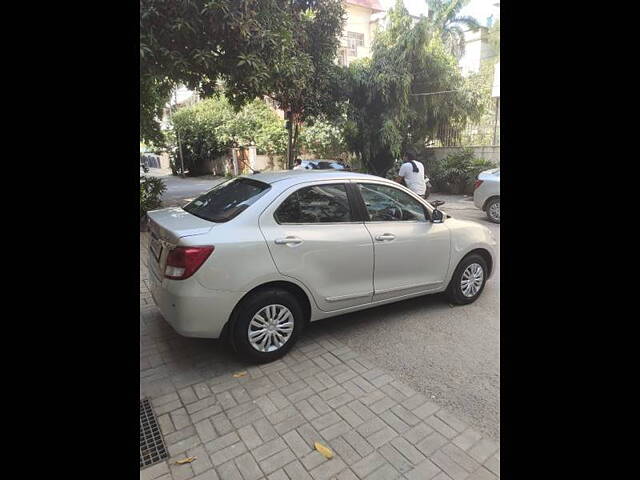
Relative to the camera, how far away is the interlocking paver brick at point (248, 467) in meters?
2.25

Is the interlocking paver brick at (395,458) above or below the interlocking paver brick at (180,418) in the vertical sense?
below

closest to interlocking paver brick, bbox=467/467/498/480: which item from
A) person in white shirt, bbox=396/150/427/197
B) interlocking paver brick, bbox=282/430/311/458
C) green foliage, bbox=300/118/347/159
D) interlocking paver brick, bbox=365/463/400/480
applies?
interlocking paver brick, bbox=365/463/400/480

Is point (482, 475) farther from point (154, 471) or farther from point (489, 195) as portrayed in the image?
point (489, 195)

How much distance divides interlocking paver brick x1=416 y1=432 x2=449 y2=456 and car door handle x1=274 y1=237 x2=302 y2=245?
1673 millimetres

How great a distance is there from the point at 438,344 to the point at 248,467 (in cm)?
209

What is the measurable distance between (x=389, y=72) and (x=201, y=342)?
10.6m

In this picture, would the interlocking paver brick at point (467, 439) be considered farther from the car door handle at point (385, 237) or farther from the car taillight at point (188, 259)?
the car taillight at point (188, 259)

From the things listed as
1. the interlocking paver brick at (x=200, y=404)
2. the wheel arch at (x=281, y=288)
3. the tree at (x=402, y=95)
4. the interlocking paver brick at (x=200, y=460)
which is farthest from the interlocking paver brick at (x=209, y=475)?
the tree at (x=402, y=95)

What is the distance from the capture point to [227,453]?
7.94 feet

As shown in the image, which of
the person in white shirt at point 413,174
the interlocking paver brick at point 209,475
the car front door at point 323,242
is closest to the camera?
the interlocking paver brick at point 209,475

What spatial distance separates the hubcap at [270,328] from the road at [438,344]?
Answer: 2.10 ft

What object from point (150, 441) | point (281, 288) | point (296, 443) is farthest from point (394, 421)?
point (150, 441)

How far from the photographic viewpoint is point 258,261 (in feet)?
10.2
